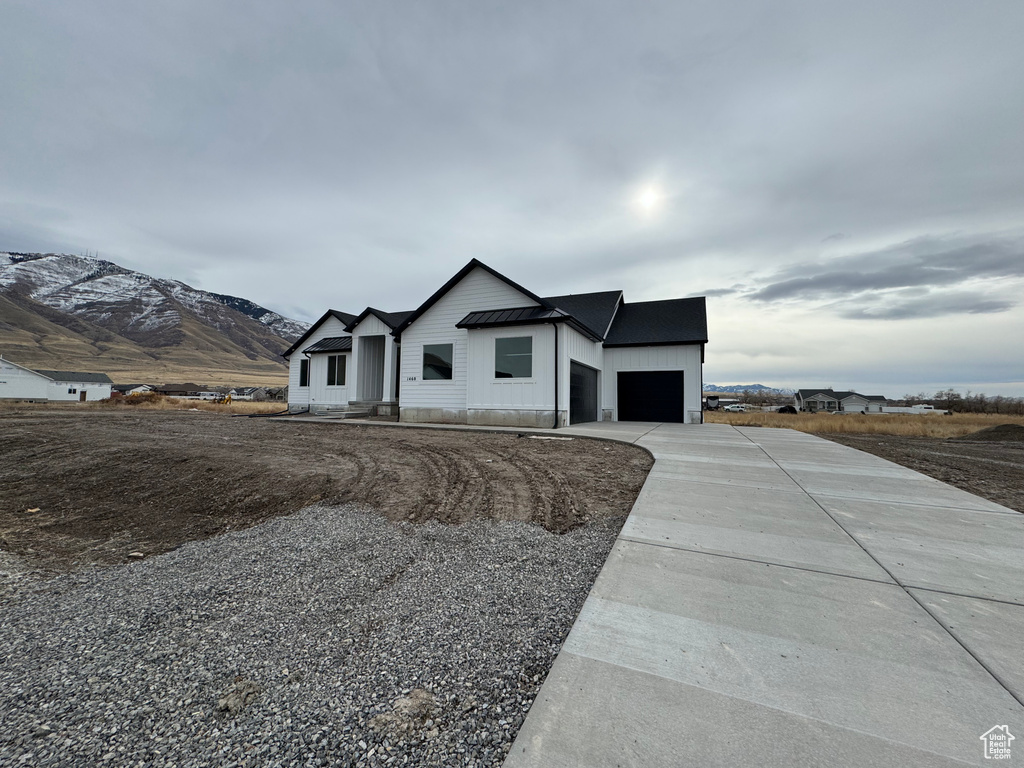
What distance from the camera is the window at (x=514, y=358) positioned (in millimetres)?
13602

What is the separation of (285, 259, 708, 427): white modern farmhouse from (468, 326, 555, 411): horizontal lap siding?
0.04 m

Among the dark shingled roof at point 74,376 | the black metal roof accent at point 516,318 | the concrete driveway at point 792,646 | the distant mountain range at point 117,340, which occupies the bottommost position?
the concrete driveway at point 792,646

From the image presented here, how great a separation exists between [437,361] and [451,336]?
116cm

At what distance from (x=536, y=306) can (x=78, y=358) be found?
468 ft

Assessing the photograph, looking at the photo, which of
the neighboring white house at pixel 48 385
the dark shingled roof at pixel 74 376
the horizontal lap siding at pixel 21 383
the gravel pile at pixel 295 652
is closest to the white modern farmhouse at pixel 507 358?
the gravel pile at pixel 295 652

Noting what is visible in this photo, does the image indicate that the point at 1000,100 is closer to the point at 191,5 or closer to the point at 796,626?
the point at 796,626

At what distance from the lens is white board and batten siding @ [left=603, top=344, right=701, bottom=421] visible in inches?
671

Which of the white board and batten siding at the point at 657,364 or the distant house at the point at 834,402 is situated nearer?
the white board and batten siding at the point at 657,364

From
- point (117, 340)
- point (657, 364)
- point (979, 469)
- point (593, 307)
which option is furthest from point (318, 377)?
point (117, 340)

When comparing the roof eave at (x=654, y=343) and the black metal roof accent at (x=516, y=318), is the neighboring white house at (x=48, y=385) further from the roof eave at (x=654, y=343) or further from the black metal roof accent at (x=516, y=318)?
the roof eave at (x=654, y=343)

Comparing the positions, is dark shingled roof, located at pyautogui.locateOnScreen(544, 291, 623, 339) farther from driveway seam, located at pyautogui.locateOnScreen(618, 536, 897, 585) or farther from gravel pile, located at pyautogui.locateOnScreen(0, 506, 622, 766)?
gravel pile, located at pyautogui.locateOnScreen(0, 506, 622, 766)

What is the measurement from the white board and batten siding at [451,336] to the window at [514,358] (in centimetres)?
43

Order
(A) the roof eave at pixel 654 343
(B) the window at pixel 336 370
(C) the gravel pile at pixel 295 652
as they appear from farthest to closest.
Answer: (B) the window at pixel 336 370 < (A) the roof eave at pixel 654 343 < (C) the gravel pile at pixel 295 652

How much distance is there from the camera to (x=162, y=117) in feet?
53.6
